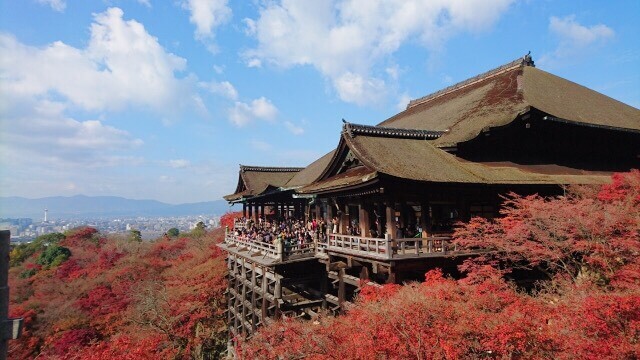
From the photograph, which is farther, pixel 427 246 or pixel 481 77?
pixel 481 77

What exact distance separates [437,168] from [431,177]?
4.70 feet

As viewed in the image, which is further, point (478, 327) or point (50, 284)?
point (50, 284)

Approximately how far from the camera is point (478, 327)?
8039mm

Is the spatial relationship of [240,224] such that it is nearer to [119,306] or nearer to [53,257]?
[119,306]

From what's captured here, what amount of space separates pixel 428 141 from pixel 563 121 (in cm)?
570

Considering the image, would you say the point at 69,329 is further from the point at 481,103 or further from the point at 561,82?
the point at 561,82

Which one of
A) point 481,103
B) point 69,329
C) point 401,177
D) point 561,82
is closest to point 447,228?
point 401,177

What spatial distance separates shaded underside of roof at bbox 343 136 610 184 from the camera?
44.6 feet

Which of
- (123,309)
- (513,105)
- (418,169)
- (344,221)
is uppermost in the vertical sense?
(513,105)

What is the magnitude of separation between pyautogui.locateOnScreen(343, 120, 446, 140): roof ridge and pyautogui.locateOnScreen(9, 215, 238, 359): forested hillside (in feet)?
43.3

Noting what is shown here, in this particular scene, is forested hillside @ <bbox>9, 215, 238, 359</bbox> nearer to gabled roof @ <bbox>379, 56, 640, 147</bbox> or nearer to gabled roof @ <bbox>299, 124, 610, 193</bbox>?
gabled roof @ <bbox>299, 124, 610, 193</bbox>

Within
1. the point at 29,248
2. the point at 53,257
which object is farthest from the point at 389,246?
the point at 29,248

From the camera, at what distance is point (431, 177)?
43.9 ft

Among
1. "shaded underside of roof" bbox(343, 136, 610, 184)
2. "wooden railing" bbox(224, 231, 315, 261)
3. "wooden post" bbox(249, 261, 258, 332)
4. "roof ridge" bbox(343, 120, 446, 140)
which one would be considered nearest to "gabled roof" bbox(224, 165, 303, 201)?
"wooden post" bbox(249, 261, 258, 332)
